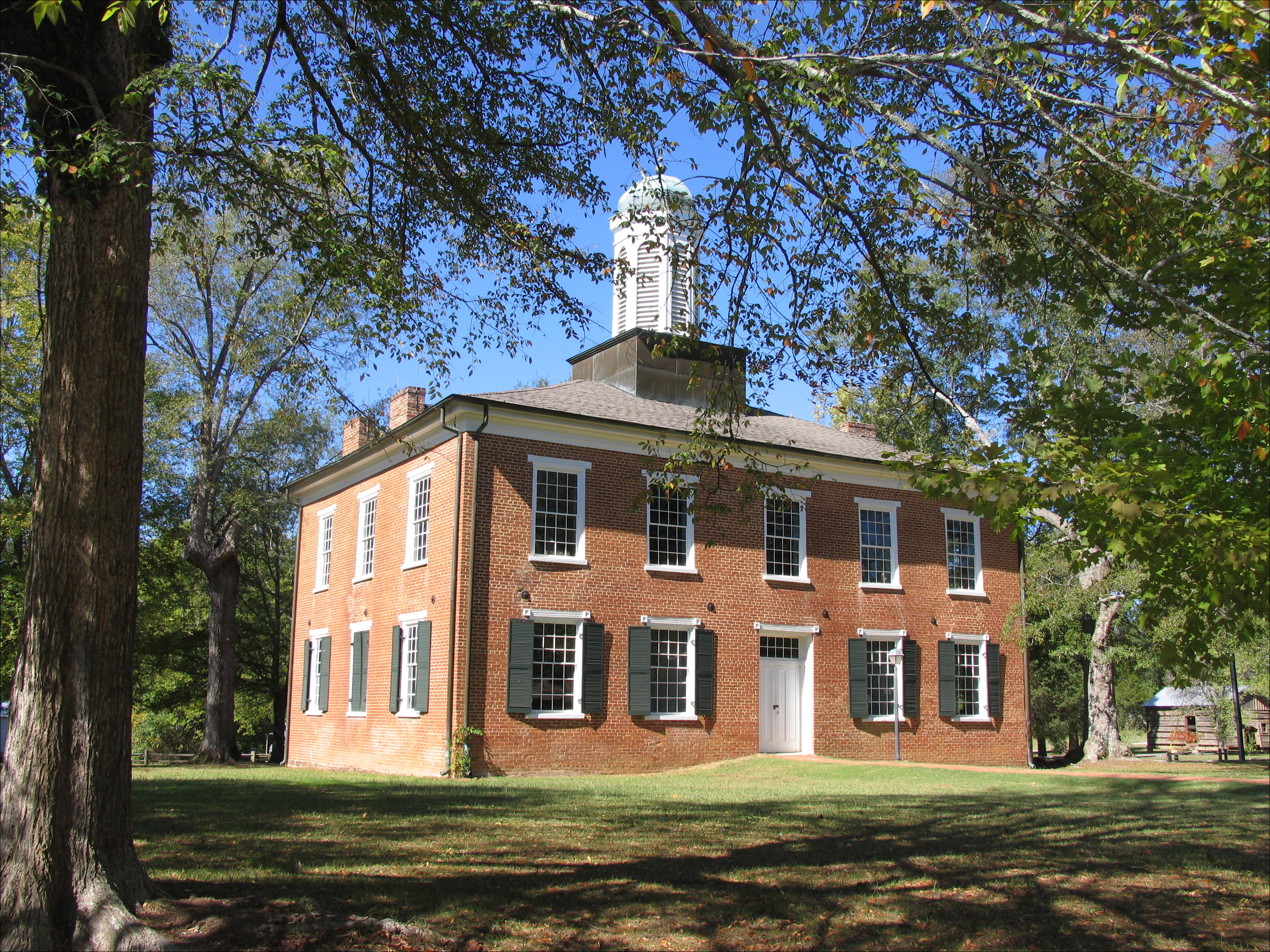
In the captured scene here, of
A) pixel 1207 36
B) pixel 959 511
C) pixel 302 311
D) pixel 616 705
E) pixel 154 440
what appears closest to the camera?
pixel 1207 36

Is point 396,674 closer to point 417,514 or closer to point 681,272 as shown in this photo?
point 417,514

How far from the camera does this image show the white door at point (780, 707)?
21.3 metres

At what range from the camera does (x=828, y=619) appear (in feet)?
72.6

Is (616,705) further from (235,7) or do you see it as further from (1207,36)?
(1207,36)

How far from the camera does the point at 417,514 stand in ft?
67.1

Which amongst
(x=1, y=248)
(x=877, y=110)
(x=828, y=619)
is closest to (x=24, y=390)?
(x=1, y=248)

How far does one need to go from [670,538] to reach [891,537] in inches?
226

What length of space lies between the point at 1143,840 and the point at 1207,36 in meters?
7.94

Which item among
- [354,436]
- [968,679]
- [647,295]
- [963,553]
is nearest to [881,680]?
[968,679]

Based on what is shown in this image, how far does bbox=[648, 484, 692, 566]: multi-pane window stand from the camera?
20.4 meters

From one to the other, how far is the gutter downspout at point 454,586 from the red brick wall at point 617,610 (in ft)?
0.34

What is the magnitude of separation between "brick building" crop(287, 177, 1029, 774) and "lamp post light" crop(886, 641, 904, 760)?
81mm

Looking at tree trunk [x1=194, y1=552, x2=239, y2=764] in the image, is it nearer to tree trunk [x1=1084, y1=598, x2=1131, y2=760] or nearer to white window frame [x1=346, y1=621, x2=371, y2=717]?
white window frame [x1=346, y1=621, x2=371, y2=717]

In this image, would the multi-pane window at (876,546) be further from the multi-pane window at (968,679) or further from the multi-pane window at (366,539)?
the multi-pane window at (366,539)
